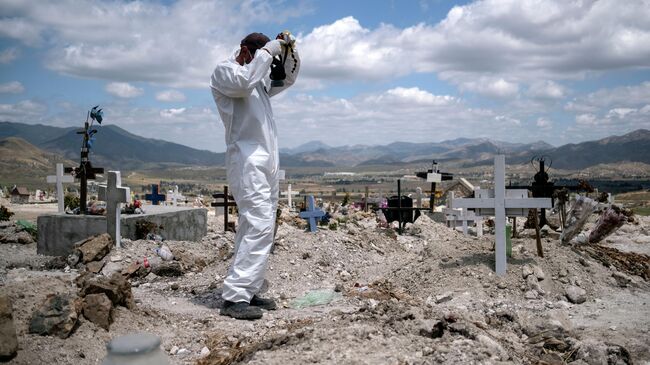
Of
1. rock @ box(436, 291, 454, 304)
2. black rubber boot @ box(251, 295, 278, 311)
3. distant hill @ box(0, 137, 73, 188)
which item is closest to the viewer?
black rubber boot @ box(251, 295, 278, 311)

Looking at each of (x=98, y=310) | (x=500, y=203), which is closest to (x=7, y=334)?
(x=98, y=310)

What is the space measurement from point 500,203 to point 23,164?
13255 centimetres

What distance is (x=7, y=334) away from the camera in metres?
4.02

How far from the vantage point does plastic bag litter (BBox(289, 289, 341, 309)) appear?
6758 millimetres

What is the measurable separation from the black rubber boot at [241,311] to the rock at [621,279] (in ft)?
17.4

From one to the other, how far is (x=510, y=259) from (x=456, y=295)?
1.41 m

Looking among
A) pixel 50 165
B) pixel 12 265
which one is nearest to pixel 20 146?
pixel 50 165

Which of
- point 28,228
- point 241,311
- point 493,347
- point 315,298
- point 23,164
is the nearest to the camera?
point 493,347

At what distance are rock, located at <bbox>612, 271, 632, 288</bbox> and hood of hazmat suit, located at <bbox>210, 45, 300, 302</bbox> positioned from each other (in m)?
5.23

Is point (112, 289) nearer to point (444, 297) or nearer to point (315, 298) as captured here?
point (315, 298)

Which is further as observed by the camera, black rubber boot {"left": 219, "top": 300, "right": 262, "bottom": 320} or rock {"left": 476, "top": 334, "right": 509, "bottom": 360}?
black rubber boot {"left": 219, "top": 300, "right": 262, "bottom": 320}

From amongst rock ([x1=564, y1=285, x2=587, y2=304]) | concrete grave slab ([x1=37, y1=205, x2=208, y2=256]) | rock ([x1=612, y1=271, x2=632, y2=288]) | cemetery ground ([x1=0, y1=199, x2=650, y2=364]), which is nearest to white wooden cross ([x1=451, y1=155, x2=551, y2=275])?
cemetery ground ([x1=0, y1=199, x2=650, y2=364])

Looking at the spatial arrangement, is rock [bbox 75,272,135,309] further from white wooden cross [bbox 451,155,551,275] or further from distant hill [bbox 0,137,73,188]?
distant hill [bbox 0,137,73,188]

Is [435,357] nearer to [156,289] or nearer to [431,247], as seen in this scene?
[156,289]
